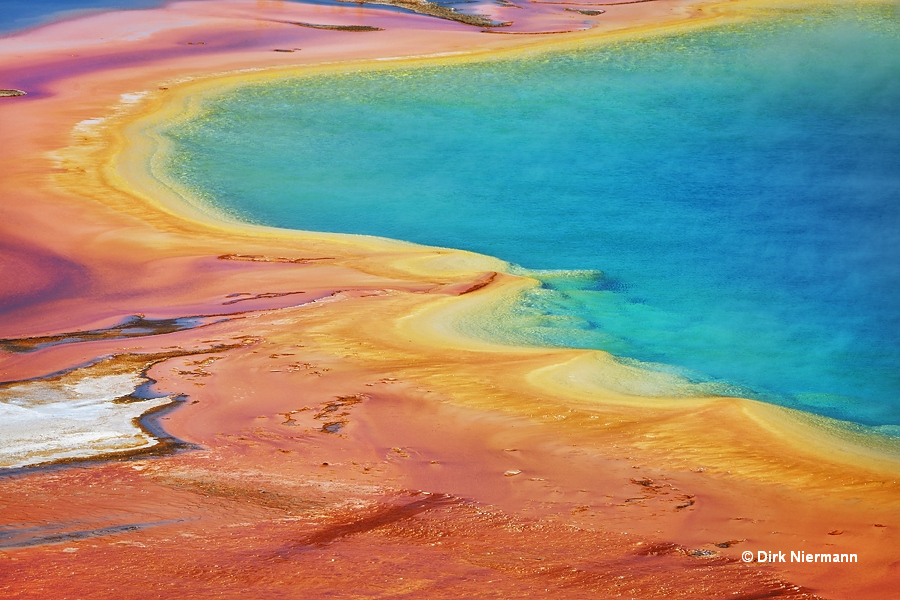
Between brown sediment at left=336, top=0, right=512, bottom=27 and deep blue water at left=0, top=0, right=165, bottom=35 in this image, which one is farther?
brown sediment at left=336, top=0, right=512, bottom=27

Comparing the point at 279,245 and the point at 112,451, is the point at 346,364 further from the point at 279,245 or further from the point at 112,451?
the point at 279,245

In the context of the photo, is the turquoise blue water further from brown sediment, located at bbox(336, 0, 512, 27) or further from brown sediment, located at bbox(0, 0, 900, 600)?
brown sediment, located at bbox(336, 0, 512, 27)

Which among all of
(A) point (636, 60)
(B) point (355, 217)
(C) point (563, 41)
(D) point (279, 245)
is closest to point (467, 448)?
(D) point (279, 245)

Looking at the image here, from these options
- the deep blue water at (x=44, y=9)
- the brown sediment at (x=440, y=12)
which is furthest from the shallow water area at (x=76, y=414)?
the brown sediment at (x=440, y=12)

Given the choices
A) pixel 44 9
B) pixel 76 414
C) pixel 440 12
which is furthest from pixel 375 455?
pixel 44 9

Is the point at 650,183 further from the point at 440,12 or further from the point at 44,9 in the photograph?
the point at 44,9

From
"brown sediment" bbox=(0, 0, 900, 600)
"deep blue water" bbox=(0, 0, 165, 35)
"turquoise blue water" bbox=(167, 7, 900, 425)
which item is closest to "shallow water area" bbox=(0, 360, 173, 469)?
"brown sediment" bbox=(0, 0, 900, 600)
